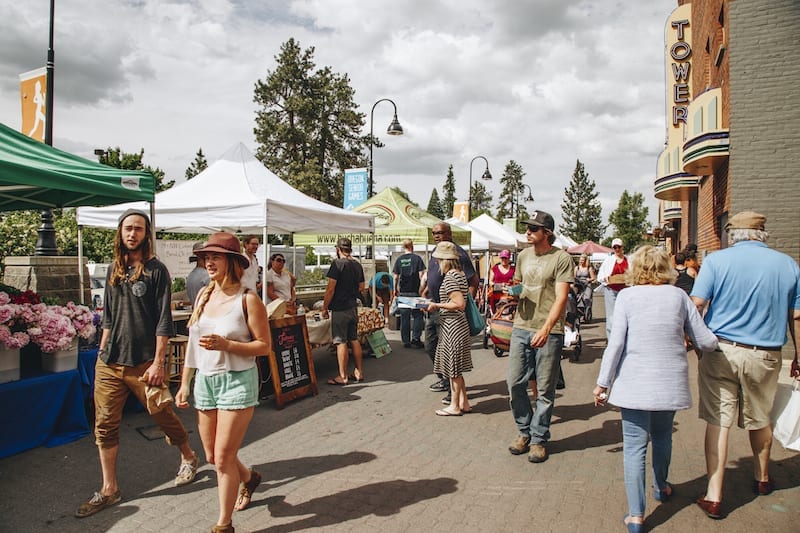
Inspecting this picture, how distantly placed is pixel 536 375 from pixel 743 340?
5.18 feet

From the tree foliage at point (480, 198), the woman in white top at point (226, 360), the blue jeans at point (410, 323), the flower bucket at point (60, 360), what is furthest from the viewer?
the tree foliage at point (480, 198)

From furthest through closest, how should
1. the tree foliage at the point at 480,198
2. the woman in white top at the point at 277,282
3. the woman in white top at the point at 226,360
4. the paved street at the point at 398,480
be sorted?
the tree foliage at the point at 480,198 < the woman in white top at the point at 277,282 < the paved street at the point at 398,480 < the woman in white top at the point at 226,360

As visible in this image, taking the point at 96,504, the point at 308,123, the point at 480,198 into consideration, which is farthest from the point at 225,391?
the point at 480,198

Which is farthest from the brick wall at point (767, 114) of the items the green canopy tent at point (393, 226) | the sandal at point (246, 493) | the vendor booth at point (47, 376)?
the vendor booth at point (47, 376)

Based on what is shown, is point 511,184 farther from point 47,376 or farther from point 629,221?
point 47,376

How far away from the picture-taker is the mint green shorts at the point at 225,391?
10.2 ft

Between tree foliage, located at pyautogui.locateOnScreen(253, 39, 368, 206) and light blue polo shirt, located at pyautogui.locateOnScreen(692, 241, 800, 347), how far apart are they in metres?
36.7

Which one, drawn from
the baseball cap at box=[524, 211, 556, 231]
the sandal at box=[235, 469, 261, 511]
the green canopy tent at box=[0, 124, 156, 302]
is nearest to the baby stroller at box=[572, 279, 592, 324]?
the baseball cap at box=[524, 211, 556, 231]

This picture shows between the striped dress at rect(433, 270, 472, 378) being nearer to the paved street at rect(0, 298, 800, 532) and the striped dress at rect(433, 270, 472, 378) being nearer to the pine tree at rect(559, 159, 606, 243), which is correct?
the paved street at rect(0, 298, 800, 532)

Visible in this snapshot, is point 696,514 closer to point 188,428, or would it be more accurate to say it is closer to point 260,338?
point 260,338

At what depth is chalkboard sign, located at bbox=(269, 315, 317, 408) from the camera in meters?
6.24

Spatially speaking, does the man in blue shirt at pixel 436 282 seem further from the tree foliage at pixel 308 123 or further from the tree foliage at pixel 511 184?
the tree foliage at pixel 511 184

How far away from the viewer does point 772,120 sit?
9195 mm

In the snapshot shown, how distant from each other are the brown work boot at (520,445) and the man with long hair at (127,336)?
2871 mm
